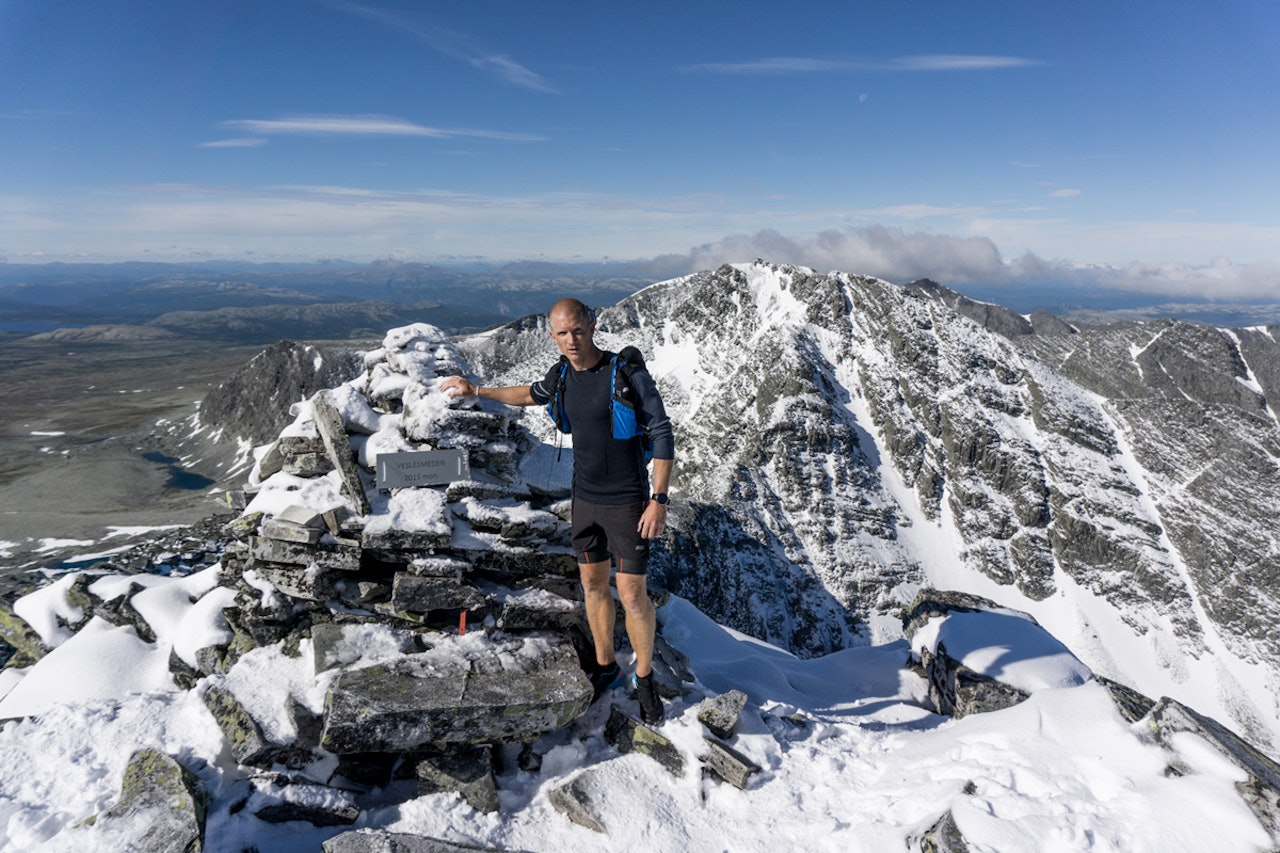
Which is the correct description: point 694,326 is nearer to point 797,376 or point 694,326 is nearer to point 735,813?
point 797,376

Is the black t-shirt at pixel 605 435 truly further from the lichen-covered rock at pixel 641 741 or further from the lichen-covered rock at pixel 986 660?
the lichen-covered rock at pixel 986 660

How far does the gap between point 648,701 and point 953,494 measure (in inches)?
5529

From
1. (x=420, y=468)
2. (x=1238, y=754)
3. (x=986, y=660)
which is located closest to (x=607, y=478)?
(x=420, y=468)

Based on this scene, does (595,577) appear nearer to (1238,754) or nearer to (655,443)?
(655,443)

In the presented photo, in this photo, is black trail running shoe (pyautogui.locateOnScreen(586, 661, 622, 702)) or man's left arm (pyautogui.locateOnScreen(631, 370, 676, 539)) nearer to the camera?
man's left arm (pyautogui.locateOnScreen(631, 370, 676, 539))

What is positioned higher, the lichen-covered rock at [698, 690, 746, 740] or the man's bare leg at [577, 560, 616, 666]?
the man's bare leg at [577, 560, 616, 666]

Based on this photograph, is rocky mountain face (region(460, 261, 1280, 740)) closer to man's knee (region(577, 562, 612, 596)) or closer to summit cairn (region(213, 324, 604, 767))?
summit cairn (region(213, 324, 604, 767))

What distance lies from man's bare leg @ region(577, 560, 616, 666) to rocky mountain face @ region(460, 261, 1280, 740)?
83.0 m

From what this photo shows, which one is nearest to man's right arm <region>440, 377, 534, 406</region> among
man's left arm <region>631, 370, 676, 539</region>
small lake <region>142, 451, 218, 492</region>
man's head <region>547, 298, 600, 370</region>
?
man's head <region>547, 298, 600, 370</region>

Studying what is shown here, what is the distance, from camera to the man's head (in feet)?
27.7

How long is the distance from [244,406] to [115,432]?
36.8 m

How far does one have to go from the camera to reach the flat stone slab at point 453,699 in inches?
333

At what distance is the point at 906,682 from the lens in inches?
654

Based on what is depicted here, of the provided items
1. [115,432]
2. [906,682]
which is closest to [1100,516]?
[906,682]
